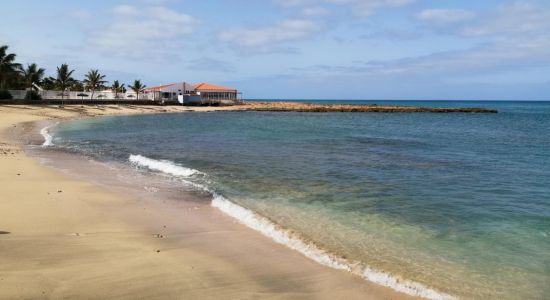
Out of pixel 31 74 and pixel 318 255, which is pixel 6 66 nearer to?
pixel 31 74

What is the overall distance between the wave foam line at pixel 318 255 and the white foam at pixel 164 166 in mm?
5261

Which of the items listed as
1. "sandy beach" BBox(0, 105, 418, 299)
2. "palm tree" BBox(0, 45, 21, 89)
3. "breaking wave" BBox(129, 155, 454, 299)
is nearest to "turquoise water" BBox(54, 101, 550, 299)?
"breaking wave" BBox(129, 155, 454, 299)

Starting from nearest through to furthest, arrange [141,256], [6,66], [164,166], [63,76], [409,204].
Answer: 1. [141,256]
2. [409,204]
3. [164,166]
4. [6,66]
5. [63,76]

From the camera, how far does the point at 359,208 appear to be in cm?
1065

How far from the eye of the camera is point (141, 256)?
6.59 meters

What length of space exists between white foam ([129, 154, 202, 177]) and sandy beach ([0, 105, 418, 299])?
4653mm

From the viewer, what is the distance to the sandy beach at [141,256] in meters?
5.42

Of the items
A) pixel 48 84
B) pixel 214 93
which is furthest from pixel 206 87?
pixel 48 84

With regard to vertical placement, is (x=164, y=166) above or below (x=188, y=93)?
below

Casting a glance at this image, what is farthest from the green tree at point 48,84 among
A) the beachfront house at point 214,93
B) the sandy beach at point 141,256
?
the sandy beach at point 141,256

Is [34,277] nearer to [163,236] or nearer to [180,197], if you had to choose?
[163,236]

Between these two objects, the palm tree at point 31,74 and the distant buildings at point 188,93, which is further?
the distant buildings at point 188,93

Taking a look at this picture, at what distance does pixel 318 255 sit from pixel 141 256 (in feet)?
9.40

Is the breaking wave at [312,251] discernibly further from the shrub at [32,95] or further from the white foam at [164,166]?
the shrub at [32,95]
